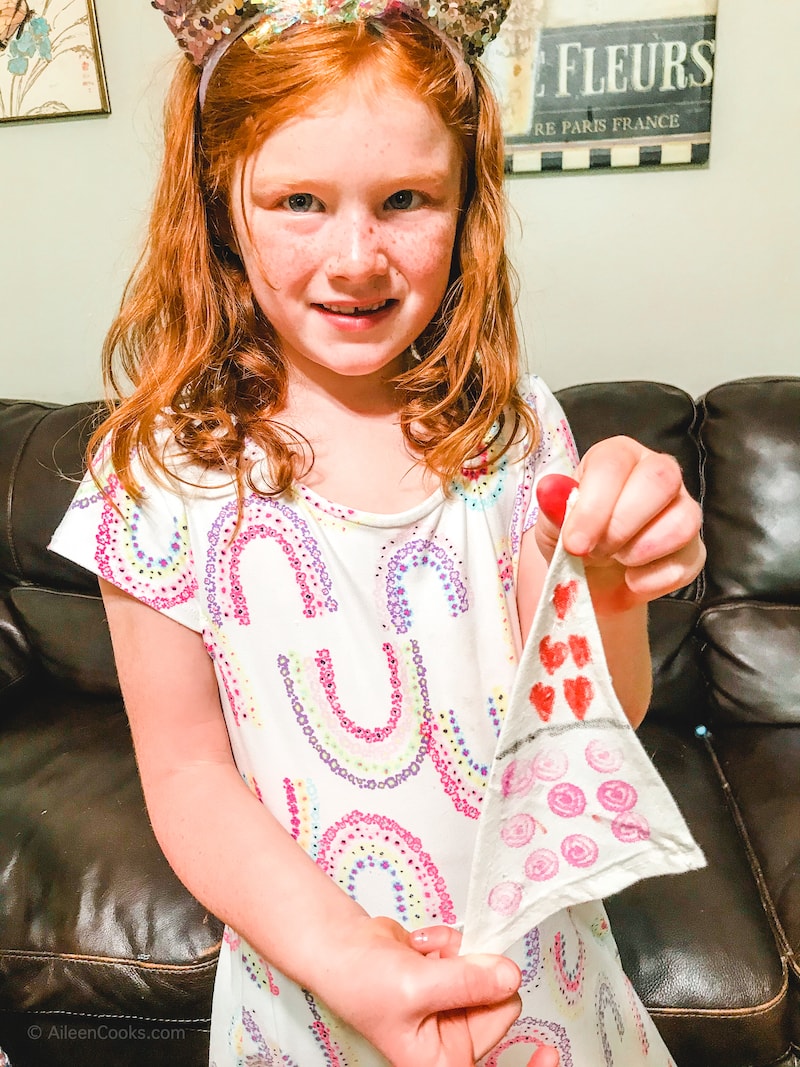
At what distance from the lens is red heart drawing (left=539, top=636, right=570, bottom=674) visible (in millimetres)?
497

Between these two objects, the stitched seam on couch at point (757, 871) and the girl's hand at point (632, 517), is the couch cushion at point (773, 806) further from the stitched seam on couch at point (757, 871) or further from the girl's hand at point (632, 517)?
the girl's hand at point (632, 517)

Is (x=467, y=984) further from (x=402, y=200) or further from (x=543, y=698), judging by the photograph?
(x=402, y=200)

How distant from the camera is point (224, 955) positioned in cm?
79

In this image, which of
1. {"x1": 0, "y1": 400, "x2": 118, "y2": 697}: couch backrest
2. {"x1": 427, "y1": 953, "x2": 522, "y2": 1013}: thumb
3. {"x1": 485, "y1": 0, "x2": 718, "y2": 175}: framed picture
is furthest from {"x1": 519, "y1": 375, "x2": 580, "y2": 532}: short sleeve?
{"x1": 0, "y1": 400, "x2": 118, "y2": 697}: couch backrest

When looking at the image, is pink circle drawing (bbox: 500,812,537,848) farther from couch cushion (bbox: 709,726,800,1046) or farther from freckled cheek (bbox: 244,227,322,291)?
couch cushion (bbox: 709,726,800,1046)

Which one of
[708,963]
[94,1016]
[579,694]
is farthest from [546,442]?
[94,1016]

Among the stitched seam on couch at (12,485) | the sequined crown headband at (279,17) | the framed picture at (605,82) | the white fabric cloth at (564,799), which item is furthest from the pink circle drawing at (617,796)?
the stitched seam on couch at (12,485)

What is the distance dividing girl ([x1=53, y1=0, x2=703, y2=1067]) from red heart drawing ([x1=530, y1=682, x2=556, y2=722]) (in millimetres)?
105

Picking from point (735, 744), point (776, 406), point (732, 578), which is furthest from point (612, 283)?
point (735, 744)

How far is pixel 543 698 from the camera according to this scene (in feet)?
1.65

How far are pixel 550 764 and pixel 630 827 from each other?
6 cm

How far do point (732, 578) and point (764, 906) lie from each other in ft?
2.06

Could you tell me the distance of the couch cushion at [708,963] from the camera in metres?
1.01

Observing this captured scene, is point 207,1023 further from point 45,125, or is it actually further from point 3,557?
point 45,125
